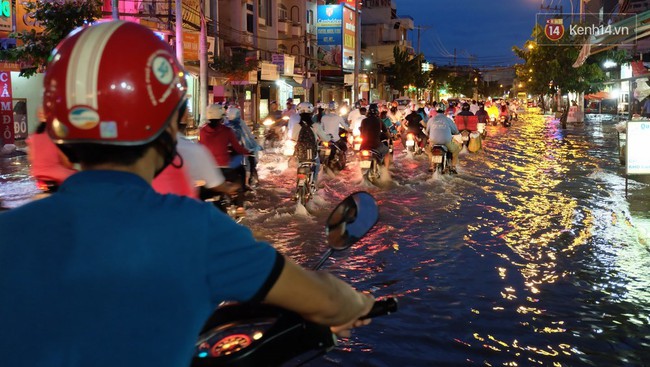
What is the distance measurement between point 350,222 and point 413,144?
702 inches

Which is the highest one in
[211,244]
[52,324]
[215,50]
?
[215,50]

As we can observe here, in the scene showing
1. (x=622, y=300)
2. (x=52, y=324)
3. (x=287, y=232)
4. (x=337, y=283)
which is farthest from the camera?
(x=287, y=232)

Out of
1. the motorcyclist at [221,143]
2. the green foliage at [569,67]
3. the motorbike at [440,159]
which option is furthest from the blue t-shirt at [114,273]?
the green foliage at [569,67]

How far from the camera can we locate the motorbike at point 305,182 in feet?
37.4

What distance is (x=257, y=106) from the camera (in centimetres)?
4359

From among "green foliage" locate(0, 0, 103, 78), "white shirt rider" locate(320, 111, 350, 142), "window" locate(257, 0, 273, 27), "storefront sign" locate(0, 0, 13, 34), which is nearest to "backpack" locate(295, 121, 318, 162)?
"white shirt rider" locate(320, 111, 350, 142)

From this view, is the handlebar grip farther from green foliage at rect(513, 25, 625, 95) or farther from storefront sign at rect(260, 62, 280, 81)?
storefront sign at rect(260, 62, 280, 81)

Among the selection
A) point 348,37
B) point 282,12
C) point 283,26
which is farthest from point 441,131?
point 348,37

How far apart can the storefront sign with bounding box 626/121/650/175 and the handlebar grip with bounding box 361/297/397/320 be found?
1064 centimetres

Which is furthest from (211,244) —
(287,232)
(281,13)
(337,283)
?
(281,13)

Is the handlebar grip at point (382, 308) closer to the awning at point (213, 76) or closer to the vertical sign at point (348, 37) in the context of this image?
the awning at point (213, 76)

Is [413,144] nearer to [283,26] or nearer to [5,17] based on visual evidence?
[5,17]

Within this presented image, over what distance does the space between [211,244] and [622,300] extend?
5616mm

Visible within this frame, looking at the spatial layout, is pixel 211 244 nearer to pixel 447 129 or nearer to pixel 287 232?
pixel 287 232
